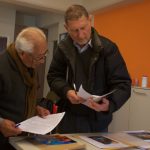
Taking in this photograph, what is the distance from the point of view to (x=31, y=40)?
1.51 metres

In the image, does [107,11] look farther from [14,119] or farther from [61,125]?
[14,119]

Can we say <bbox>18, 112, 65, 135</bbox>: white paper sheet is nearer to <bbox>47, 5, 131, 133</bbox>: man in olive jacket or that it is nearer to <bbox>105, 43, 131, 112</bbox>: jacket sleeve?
<bbox>47, 5, 131, 133</bbox>: man in olive jacket

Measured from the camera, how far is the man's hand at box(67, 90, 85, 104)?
5.31ft

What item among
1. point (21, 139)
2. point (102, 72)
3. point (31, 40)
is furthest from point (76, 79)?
point (21, 139)

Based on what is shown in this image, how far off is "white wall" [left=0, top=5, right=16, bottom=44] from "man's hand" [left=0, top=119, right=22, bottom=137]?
17.1ft

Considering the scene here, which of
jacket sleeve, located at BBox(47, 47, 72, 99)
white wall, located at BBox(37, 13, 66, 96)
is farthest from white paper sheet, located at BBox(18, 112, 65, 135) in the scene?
white wall, located at BBox(37, 13, 66, 96)

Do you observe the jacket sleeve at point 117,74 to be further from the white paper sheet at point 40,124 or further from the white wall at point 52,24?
the white wall at point 52,24

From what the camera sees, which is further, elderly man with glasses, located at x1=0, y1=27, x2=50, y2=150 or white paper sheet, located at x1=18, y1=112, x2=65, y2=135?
elderly man with glasses, located at x1=0, y1=27, x2=50, y2=150

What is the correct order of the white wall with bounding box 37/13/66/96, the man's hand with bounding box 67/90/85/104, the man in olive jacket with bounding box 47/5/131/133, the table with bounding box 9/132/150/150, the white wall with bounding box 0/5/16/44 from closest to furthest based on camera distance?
the table with bounding box 9/132/150/150, the man's hand with bounding box 67/90/85/104, the man in olive jacket with bounding box 47/5/131/133, the white wall with bounding box 37/13/66/96, the white wall with bounding box 0/5/16/44

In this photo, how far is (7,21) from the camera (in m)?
6.44

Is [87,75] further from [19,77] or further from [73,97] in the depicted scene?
[19,77]

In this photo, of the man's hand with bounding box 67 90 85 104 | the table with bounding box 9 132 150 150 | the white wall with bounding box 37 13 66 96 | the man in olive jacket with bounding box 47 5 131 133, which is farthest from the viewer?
the white wall with bounding box 37 13 66 96

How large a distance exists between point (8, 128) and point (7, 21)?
5.40 metres

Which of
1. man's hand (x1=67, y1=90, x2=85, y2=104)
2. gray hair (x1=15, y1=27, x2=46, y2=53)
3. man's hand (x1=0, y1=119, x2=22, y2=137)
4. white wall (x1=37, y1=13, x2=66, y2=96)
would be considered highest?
white wall (x1=37, y1=13, x2=66, y2=96)
